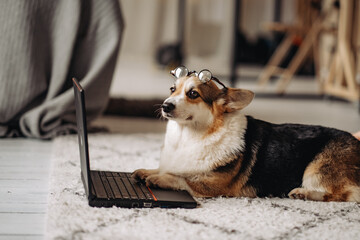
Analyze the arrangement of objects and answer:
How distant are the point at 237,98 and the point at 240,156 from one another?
0.16m

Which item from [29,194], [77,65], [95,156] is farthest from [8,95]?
[29,194]

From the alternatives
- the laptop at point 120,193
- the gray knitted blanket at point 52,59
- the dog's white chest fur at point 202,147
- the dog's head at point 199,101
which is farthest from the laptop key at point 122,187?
the gray knitted blanket at point 52,59

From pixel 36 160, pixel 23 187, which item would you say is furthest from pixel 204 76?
pixel 36 160

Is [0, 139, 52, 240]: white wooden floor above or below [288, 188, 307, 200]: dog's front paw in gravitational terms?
below

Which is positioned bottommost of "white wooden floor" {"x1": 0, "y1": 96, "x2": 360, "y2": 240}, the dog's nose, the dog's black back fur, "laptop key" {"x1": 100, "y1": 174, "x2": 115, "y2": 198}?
"white wooden floor" {"x1": 0, "y1": 96, "x2": 360, "y2": 240}

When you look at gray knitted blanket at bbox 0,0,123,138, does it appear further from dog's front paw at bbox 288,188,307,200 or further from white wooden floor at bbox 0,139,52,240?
dog's front paw at bbox 288,188,307,200

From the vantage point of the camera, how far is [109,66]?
7.45 feet

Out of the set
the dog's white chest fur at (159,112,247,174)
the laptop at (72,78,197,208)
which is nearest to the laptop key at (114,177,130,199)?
the laptop at (72,78,197,208)

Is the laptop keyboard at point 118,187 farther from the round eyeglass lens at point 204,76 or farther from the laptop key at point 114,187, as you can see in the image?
the round eyeglass lens at point 204,76

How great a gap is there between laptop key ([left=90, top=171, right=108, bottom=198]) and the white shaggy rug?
0.04 metres

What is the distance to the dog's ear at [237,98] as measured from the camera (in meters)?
1.37

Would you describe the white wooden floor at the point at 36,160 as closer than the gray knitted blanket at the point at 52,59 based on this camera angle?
Yes

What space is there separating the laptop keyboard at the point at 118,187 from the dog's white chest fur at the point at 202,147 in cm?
10

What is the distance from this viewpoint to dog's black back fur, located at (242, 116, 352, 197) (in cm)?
139
